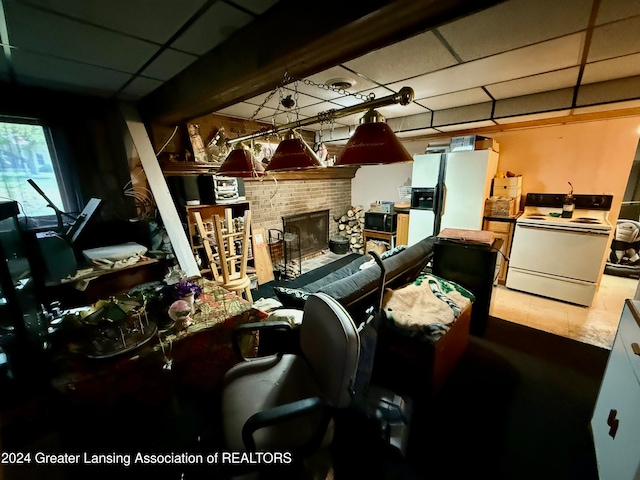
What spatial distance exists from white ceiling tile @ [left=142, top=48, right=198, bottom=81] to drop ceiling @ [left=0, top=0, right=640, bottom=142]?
1 centimetres

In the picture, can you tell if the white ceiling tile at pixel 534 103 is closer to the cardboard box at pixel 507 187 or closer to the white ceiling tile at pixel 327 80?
the cardboard box at pixel 507 187

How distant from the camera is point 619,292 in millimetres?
3275

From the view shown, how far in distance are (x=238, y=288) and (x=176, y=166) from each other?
152cm

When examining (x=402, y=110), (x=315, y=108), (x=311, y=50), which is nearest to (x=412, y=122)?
(x=402, y=110)

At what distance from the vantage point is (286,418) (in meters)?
0.90

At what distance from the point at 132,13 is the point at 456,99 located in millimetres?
2937

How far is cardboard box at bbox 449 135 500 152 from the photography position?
137 inches

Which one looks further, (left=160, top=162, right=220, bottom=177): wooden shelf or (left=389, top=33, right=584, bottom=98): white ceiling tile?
(left=160, top=162, right=220, bottom=177): wooden shelf

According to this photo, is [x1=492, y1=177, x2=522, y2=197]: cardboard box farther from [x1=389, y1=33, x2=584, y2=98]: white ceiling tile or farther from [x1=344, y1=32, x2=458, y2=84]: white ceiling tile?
[x1=344, y1=32, x2=458, y2=84]: white ceiling tile

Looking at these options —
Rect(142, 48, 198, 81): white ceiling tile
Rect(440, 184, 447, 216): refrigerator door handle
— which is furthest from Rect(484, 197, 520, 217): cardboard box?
Rect(142, 48, 198, 81): white ceiling tile

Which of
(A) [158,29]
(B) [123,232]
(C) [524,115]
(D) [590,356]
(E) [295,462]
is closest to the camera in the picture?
(E) [295,462]

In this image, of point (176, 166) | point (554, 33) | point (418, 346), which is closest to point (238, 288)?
point (176, 166)

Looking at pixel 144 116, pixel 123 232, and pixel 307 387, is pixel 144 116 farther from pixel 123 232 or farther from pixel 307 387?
pixel 307 387

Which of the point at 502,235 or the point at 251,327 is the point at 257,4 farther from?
the point at 502,235
